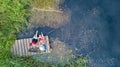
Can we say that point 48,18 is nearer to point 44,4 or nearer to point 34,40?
point 44,4

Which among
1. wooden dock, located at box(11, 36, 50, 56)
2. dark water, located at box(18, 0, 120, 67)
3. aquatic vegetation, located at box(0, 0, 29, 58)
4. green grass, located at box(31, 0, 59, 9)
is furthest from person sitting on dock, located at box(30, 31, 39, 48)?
green grass, located at box(31, 0, 59, 9)

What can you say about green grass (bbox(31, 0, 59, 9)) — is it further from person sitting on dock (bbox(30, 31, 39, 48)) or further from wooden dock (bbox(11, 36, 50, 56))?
wooden dock (bbox(11, 36, 50, 56))

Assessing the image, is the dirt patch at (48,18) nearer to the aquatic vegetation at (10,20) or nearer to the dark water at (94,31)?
the dark water at (94,31)

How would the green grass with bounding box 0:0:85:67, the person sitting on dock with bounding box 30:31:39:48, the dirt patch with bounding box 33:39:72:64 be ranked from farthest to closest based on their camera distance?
1. the dirt patch with bounding box 33:39:72:64
2. the person sitting on dock with bounding box 30:31:39:48
3. the green grass with bounding box 0:0:85:67

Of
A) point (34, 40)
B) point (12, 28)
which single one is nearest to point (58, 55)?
point (34, 40)

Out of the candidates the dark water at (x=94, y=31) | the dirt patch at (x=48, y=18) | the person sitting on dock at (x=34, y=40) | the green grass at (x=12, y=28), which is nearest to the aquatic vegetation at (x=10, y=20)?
the green grass at (x=12, y=28)

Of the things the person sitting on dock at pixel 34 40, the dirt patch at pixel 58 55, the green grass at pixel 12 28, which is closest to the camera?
the green grass at pixel 12 28

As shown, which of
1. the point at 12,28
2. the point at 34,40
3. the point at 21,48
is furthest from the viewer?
the point at 21,48

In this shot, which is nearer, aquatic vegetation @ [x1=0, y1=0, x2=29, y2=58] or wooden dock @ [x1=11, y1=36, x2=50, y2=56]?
aquatic vegetation @ [x1=0, y1=0, x2=29, y2=58]

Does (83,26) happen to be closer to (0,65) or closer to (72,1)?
(72,1)
